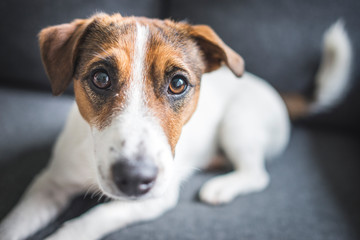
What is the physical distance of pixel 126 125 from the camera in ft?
3.76

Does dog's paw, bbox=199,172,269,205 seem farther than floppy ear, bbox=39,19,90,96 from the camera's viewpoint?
Yes

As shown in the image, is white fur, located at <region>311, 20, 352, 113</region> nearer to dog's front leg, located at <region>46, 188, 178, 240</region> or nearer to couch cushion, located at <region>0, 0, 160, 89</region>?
couch cushion, located at <region>0, 0, 160, 89</region>

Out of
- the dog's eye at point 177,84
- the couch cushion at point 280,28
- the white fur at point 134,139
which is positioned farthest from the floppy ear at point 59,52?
the couch cushion at point 280,28

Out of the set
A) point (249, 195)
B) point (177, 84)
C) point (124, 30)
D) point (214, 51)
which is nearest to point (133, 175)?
point (177, 84)

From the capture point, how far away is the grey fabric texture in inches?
60.1

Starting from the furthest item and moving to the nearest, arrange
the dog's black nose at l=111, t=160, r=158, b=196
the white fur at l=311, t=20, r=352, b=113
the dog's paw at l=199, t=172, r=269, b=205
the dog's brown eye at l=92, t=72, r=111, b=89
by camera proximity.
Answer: the white fur at l=311, t=20, r=352, b=113
the dog's paw at l=199, t=172, r=269, b=205
the dog's brown eye at l=92, t=72, r=111, b=89
the dog's black nose at l=111, t=160, r=158, b=196

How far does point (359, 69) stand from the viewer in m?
2.29

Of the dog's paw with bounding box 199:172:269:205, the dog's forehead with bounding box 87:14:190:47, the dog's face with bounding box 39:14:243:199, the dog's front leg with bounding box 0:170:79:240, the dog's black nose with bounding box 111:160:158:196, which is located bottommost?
the dog's front leg with bounding box 0:170:79:240

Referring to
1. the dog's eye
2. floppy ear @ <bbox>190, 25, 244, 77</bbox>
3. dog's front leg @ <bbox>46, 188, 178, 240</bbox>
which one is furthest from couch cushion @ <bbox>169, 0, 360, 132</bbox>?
dog's front leg @ <bbox>46, 188, 178, 240</bbox>

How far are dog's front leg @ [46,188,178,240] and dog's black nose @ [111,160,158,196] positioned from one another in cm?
40

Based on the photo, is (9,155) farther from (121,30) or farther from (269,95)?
(269,95)

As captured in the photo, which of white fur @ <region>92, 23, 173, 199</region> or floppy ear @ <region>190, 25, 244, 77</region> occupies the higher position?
floppy ear @ <region>190, 25, 244, 77</region>

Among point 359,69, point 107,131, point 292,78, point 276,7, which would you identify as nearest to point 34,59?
point 107,131

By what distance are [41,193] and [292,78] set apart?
6.63 feet
